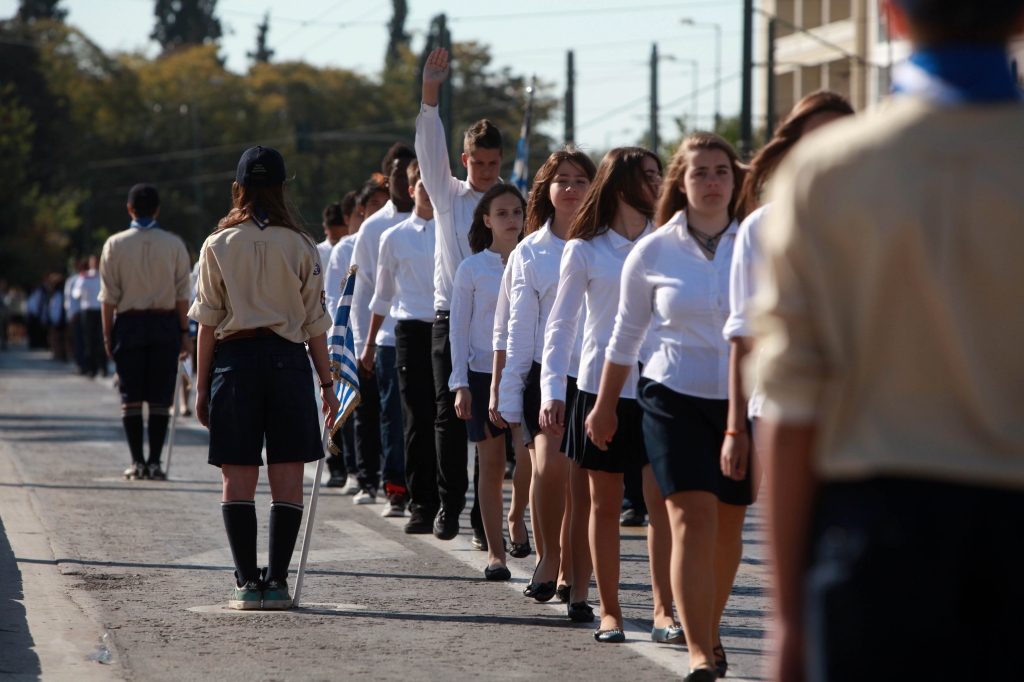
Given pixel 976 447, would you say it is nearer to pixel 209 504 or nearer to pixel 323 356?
pixel 323 356

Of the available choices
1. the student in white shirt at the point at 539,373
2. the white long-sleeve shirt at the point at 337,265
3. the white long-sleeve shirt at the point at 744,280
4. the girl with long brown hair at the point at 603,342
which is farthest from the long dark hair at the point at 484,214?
the white long-sleeve shirt at the point at 337,265

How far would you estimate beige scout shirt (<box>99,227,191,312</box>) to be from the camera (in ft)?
44.7

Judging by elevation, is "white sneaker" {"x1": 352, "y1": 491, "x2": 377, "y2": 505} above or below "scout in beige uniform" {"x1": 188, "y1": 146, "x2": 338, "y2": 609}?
below

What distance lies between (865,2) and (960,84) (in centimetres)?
6373

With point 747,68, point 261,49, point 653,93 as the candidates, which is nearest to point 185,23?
point 261,49

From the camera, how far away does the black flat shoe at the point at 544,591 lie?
8.08m

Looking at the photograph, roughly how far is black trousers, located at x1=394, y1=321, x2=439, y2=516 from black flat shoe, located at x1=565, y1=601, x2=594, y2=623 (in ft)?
10.1

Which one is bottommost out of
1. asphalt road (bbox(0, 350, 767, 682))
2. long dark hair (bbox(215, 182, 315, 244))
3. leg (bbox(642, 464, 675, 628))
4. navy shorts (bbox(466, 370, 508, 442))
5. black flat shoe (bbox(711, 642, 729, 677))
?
asphalt road (bbox(0, 350, 767, 682))

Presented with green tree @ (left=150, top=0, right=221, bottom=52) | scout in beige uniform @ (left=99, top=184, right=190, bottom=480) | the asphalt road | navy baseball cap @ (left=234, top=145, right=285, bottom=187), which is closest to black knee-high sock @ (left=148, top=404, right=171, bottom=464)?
scout in beige uniform @ (left=99, top=184, right=190, bottom=480)

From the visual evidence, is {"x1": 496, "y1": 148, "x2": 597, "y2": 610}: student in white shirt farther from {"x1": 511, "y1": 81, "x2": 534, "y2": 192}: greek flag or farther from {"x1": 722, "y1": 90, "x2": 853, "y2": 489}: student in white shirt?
{"x1": 511, "y1": 81, "x2": 534, "y2": 192}: greek flag

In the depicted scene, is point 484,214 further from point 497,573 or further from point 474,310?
point 497,573

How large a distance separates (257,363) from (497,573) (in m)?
1.62

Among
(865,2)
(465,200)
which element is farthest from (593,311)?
(865,2)

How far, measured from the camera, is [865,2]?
64.4 metres
